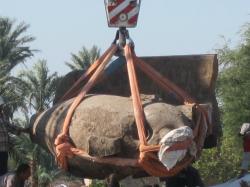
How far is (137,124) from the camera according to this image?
17.5 ft

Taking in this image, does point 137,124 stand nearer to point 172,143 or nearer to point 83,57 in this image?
point 172,143

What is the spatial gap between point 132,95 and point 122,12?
121 cm

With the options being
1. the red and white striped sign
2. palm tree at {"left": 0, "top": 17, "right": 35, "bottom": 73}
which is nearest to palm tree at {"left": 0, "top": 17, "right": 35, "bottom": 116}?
palm tree at {"left": 0, "top": 17, "right": 35, "bottom": 73}

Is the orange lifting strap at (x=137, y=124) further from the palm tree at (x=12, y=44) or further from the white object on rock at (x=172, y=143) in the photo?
the palm tree at (x=12, y=44)

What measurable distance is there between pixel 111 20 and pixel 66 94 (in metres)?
0.79

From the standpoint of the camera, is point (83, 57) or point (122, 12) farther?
point (83, 57)

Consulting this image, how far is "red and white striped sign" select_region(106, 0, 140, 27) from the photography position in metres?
6.51

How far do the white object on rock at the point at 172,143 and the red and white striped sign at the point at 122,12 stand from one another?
1.61 metres

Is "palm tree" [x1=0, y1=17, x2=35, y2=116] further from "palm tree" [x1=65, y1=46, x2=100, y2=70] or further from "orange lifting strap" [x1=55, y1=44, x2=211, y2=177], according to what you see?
"orange lifting strap" [x1=55, y1=44, x2=211, y2=177]

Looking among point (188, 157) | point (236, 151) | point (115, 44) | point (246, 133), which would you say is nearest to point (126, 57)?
point (115, 44)

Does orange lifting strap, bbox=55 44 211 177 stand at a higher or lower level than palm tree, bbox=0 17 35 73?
lower

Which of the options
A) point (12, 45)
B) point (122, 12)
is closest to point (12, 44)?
point (12, 45)

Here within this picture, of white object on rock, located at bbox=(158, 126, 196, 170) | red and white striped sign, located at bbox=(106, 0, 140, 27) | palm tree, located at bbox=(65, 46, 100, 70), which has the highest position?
palm tree, located at bbox=(65, 46, 100, 70)

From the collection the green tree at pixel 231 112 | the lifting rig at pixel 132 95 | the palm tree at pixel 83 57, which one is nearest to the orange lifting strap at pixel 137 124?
the lifting rig at pixel 132 95
